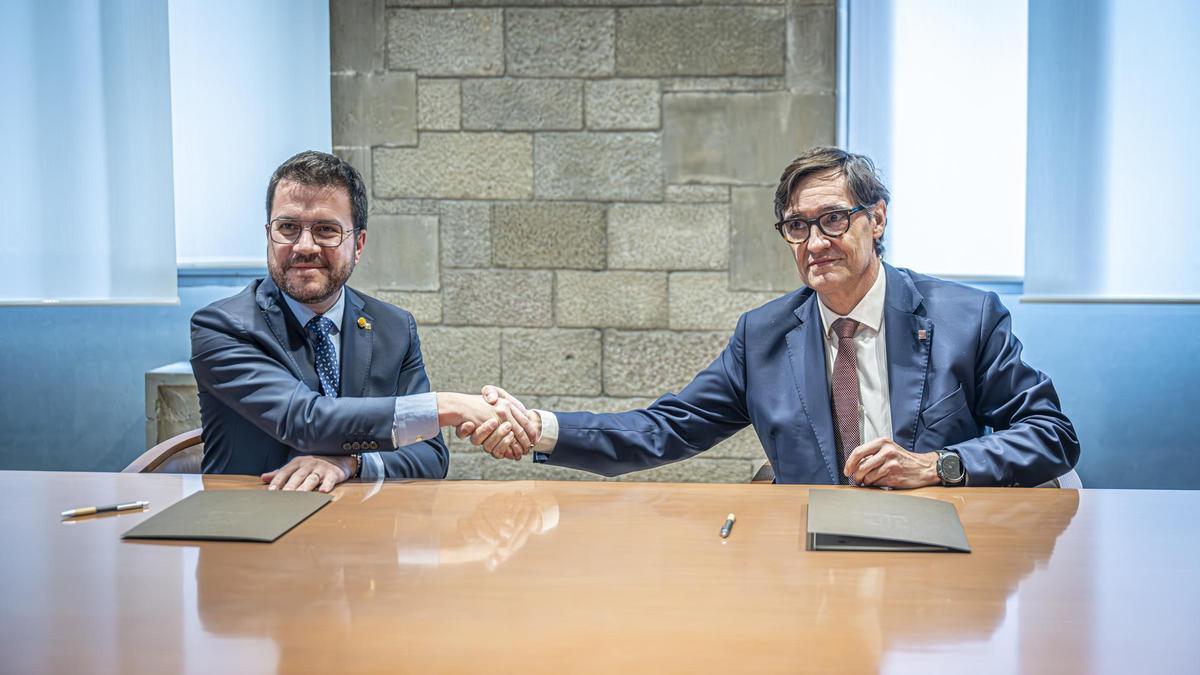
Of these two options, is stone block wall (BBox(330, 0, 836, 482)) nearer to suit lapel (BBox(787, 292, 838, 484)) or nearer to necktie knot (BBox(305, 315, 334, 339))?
suit lapel (BBox(787, 292, 838, 484))

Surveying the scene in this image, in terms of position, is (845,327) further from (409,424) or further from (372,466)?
(372,466)

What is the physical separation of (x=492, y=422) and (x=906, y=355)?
3.44 feet

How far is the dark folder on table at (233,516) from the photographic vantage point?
153cm

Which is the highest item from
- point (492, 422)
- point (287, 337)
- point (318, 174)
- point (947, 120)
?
point (947, 120)

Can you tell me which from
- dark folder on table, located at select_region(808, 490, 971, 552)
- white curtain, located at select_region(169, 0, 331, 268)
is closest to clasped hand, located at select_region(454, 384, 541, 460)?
dark folder on table, located at select_region(808, 490, 971, 552)

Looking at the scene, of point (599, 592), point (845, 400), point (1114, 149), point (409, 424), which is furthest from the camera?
point (1114, 149)

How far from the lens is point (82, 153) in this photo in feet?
11.6

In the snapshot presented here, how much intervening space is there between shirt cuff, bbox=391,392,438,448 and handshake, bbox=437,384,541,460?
0.04 meters

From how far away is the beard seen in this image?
2.30 meters

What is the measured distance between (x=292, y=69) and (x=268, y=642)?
2986 mm

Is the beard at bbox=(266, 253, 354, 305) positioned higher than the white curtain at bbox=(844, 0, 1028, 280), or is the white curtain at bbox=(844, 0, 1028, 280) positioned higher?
the white curtain at bbox=(844, 0, 1028, 280)

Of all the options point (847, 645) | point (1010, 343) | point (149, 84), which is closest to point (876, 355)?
point (1010, 343)

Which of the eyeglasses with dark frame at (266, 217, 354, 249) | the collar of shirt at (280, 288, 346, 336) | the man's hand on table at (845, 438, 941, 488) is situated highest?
the eyeglasses with dark frame at (266, 217, 354, 249)

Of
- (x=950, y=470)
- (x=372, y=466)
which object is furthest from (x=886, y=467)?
(x=372, y=466)
